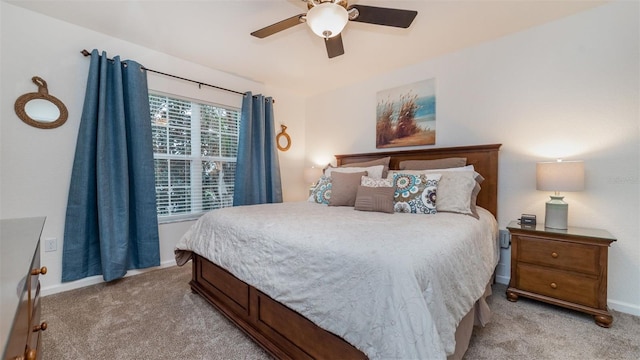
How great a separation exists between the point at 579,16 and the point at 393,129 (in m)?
1.83

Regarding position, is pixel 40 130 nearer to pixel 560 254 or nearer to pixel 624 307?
pixel 560 254

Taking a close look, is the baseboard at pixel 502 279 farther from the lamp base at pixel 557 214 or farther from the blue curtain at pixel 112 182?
the blue curtain at pixel 112 182

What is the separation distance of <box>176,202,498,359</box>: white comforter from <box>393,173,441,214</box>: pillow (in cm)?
26

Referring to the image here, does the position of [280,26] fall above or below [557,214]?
above

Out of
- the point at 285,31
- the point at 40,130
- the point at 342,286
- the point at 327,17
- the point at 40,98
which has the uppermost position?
the point at 285,31

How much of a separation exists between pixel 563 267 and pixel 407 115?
2.05 metres

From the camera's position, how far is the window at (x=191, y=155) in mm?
2945

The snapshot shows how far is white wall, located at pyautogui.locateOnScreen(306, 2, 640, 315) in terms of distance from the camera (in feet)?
6.51

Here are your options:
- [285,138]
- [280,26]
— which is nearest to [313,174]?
[285,138]

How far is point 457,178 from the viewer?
2.20 metres

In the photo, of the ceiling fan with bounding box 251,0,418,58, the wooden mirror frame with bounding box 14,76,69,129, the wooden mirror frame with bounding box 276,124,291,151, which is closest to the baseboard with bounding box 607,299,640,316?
the ceiling fan with bounding box 251,0,418,58

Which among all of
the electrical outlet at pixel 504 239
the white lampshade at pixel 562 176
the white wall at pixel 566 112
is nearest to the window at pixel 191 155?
the white wall at pixel 566 112

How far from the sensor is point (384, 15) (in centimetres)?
170

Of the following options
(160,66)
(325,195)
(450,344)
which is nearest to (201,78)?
(160,66)
